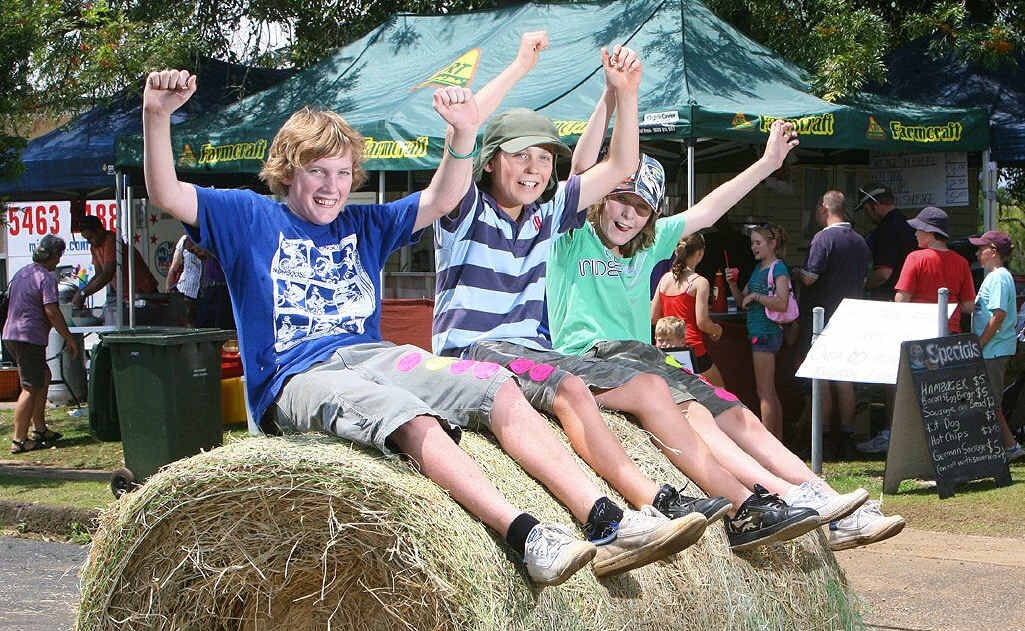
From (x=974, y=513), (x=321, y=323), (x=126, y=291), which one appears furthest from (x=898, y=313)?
(x=126, y=291)

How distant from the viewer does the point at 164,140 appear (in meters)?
4.18

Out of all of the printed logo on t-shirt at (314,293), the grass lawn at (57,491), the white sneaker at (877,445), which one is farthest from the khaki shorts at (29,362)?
the printed logo on t-shirt at (314,293)

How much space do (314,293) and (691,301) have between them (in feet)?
21.5

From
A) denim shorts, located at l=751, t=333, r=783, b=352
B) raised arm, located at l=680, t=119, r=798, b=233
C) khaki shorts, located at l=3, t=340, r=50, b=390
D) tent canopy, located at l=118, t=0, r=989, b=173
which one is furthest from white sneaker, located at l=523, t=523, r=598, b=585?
khaki shorts, located at l=3, t=340, r=50, b=390

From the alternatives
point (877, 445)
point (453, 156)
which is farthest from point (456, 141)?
point (877, 445)

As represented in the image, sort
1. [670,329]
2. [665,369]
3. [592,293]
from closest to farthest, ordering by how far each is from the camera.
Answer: [665,369]
[592,293]
[670,329]

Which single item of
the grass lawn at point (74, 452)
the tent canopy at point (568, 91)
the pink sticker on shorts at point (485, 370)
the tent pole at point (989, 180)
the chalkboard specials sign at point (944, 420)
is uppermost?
the tent canopy at point (568, 91)

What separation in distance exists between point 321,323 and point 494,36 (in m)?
10.1

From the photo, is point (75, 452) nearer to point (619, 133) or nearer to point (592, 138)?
point (592, 138)

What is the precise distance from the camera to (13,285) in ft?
40.9

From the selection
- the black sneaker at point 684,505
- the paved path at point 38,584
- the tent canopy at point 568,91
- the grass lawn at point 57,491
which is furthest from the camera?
the tent canopy at point 568,91

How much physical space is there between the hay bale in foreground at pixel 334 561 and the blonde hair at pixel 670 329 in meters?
5.61

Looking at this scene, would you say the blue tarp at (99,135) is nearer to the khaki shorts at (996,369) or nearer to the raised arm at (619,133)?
the khaki shorts at (996,369)

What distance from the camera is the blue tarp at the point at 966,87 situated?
1362 cm
